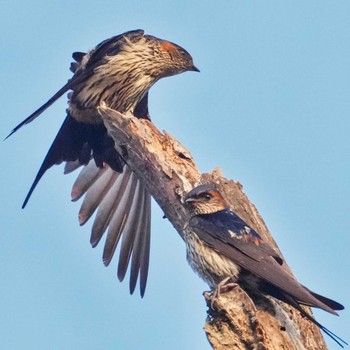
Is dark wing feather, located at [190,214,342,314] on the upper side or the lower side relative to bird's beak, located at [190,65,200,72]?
lower

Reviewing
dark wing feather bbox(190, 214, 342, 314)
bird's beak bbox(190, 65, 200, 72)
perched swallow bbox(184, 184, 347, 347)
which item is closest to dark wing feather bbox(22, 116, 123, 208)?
bird's beak bbox(190, 65, 200, 72)

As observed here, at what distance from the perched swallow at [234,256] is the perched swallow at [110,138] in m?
2.19

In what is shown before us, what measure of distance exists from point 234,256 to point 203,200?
63 cm

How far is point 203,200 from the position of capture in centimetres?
700

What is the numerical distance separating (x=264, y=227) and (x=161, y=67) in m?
2.47

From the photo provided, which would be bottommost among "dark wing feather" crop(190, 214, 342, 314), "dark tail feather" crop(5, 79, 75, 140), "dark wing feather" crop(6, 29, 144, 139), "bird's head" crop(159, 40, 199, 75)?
"dark wing feather" crop(190, 214, 342, 314)

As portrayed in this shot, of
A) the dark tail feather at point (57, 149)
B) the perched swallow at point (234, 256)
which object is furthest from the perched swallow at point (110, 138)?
the perched swallow at point (234, 256)

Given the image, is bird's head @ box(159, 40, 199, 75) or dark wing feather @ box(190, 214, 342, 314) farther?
bird's head @ box(159, 40, 199, 75)

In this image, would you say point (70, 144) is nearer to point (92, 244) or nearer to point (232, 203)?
point (92, 244)

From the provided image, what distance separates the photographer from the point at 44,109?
26.5ft

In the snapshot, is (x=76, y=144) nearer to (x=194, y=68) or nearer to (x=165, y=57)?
(x=165, y=57)

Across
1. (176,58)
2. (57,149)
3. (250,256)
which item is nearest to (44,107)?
(57,149)

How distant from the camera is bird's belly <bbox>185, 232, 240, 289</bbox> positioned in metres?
6.53

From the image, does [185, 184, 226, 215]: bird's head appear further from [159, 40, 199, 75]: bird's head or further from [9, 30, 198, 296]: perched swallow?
[159, 40, 199, 75]: bird's head
